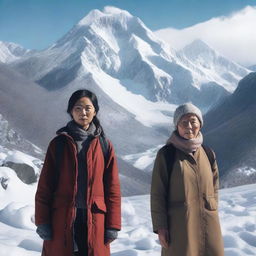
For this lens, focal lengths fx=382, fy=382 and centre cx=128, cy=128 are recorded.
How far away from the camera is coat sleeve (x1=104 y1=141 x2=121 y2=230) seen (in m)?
3.78

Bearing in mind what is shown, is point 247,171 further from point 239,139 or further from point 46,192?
point 46,192

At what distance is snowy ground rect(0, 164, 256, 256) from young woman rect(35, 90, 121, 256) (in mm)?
2526

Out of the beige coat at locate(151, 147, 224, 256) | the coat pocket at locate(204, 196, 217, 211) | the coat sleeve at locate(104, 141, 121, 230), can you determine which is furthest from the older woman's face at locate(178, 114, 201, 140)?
the coat sleeve at locate(104, 141, 121, 230)

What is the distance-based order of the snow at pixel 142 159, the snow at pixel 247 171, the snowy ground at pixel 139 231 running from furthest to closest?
the snow at pixel 142 159 → the snow at pixel 247 171 → the snowy ground at pixel 139 231

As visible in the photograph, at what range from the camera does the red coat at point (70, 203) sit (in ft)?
11.7

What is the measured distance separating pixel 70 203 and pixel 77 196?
0.10 m

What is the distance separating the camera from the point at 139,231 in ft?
24.8

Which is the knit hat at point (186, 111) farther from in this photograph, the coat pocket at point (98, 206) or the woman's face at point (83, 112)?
the coat pocket at point (98, 206)

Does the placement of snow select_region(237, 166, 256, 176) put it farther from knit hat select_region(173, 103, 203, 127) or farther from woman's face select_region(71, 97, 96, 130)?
woman's face select_region(71, 97, 96, 130)

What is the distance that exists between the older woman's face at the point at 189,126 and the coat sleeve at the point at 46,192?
4.46 feet

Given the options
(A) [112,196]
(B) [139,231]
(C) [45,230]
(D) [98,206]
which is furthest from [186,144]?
(B) [139,231]

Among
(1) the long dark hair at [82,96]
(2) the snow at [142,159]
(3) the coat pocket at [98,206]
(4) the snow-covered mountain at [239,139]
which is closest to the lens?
(3) the coat pocket at [98,206]

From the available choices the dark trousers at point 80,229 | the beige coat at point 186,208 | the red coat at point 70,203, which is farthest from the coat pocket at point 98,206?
the beige coat at point 186,208

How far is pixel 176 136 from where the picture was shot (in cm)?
403
